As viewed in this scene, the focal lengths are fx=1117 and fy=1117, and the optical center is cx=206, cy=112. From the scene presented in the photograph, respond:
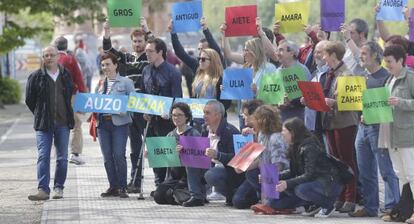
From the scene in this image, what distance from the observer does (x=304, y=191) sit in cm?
1122

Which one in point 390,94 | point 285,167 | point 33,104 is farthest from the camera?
point 33,104

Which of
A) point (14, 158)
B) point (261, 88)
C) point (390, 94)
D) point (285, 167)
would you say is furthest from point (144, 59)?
point (14, 158)

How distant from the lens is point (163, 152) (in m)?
12.6

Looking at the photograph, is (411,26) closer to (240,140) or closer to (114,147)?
(240,140)

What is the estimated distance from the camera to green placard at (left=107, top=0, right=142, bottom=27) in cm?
1366

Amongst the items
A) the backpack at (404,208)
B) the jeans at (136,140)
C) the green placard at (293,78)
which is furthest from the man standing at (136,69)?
the backpack at (404,208)

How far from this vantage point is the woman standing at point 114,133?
13156 mm

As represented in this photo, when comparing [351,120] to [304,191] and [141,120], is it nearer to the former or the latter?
[304,191]

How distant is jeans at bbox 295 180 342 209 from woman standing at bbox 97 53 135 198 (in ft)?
8.94

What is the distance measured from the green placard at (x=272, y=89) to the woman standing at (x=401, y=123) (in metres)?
1.63

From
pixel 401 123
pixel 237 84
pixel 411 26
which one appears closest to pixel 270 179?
pixel 401 123

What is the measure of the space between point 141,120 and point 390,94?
3798mm

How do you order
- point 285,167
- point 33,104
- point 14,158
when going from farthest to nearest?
point 14,158 → point 33,104 → point 285,167

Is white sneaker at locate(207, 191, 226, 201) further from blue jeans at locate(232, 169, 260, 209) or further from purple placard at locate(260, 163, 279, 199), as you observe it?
purple placard at locate(260, 163, 279, 199)
